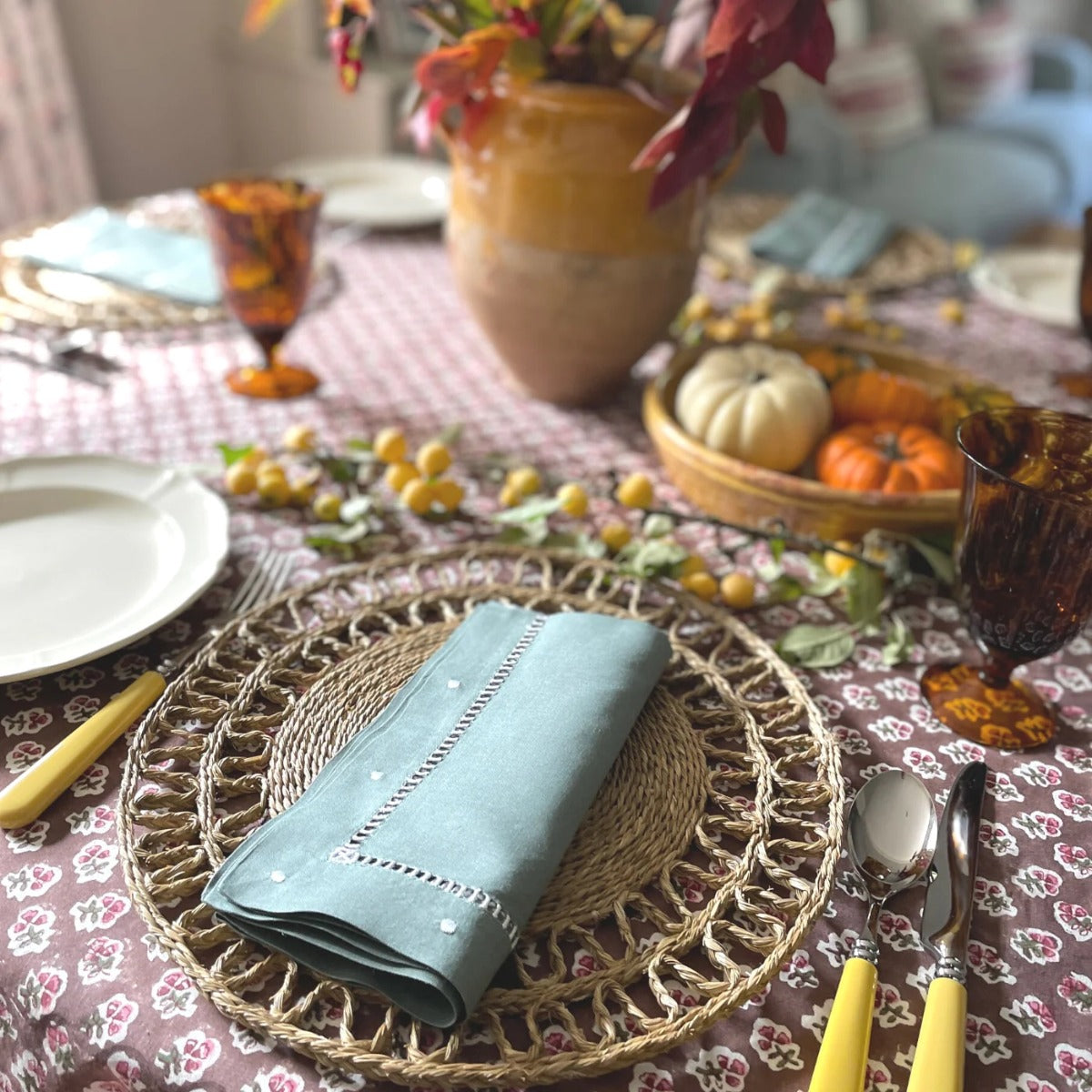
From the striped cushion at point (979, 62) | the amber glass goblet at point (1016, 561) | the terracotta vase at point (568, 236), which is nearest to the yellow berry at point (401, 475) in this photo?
the terracotta vase at point (568, 236)

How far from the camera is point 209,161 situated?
9.50 feet

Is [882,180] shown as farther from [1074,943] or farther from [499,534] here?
[1074,943]

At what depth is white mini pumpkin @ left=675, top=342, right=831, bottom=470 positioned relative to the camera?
2.69 ft

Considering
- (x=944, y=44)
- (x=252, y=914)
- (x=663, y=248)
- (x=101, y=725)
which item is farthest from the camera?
(x=944, y=44)

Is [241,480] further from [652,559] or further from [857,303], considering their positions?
[857,303]

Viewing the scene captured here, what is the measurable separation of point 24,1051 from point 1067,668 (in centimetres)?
67

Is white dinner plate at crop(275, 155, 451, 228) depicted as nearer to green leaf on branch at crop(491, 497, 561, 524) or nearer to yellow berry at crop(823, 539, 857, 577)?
green leaf on branch at crop(491, 497, 561, 524)

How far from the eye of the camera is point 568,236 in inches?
34.4

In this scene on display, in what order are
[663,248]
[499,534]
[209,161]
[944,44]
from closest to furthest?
[499,534]
[663,248]
[209,161]
[944,44]

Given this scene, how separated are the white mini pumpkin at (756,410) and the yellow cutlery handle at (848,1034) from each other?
0.48 metres

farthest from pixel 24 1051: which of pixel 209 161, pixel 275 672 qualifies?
pixel 209 161

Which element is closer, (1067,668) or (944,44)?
(1067,668)

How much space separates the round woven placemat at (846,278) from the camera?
1.28 metres

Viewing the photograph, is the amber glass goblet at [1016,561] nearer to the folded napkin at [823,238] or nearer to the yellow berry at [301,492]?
the yellow berry at [301,492]
